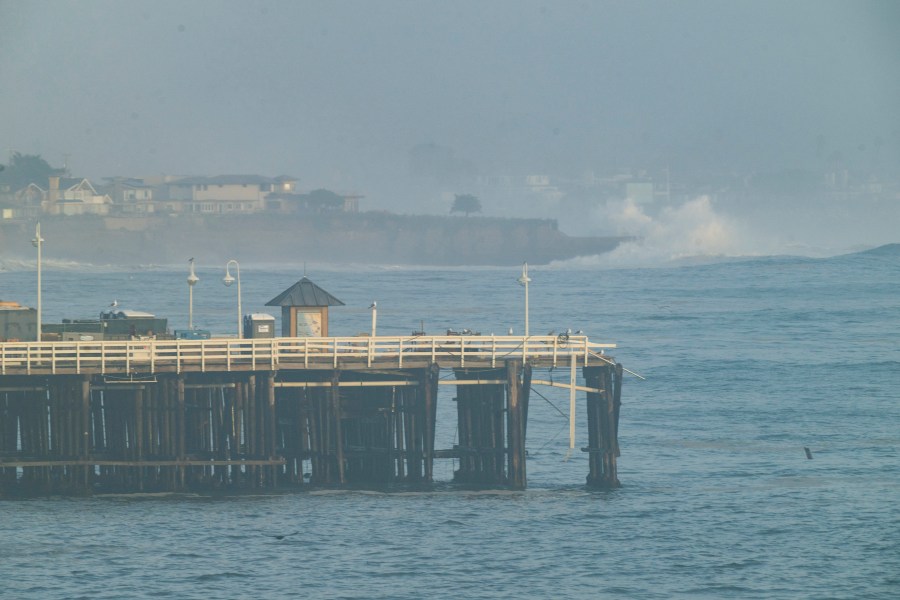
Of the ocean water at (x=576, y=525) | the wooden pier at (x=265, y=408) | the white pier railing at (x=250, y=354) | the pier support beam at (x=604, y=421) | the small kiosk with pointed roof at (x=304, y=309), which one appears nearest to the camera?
the ocean water at (x=576, y=525)

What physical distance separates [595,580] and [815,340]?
231 ft

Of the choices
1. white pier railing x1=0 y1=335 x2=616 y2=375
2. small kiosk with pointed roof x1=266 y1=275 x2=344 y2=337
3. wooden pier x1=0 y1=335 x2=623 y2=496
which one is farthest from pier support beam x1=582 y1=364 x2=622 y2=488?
small kiosk with pointed roof x1=266 y1=275 x2=344 y2=337

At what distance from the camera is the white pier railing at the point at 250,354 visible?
4938 centimetres

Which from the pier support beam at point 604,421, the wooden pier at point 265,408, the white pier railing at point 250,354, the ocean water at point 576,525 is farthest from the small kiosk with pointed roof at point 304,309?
the pier support beam at point 604,421

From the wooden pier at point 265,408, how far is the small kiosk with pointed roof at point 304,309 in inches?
77.9

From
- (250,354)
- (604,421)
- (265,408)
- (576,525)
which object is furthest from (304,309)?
(576,525)

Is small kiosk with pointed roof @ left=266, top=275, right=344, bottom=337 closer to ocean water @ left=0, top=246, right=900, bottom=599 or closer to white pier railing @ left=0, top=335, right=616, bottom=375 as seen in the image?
white pier railing @ left=0, top=335, right=616, bottom=375

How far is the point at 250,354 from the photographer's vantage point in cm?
5166

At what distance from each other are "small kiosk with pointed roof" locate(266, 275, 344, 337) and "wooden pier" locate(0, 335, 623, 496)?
1.98 meters

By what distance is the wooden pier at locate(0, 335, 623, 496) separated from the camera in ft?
163

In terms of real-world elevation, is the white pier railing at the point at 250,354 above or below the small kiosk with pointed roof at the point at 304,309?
below

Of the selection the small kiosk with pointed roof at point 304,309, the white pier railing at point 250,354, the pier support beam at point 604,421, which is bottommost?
the pier support beam at point 604,421

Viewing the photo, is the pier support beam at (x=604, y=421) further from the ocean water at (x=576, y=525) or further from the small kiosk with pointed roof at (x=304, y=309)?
the small kiosk with pointed roof at (x=304, y=309)

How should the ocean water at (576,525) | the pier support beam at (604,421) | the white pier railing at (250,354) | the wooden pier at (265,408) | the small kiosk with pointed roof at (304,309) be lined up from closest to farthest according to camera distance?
the ocean water at (576,525) < the white pier railing at (250,354) < the wooden pier at (265,408) < the pier support beam at (604,421) < the small kiosk with pointed roof at (304,309)
